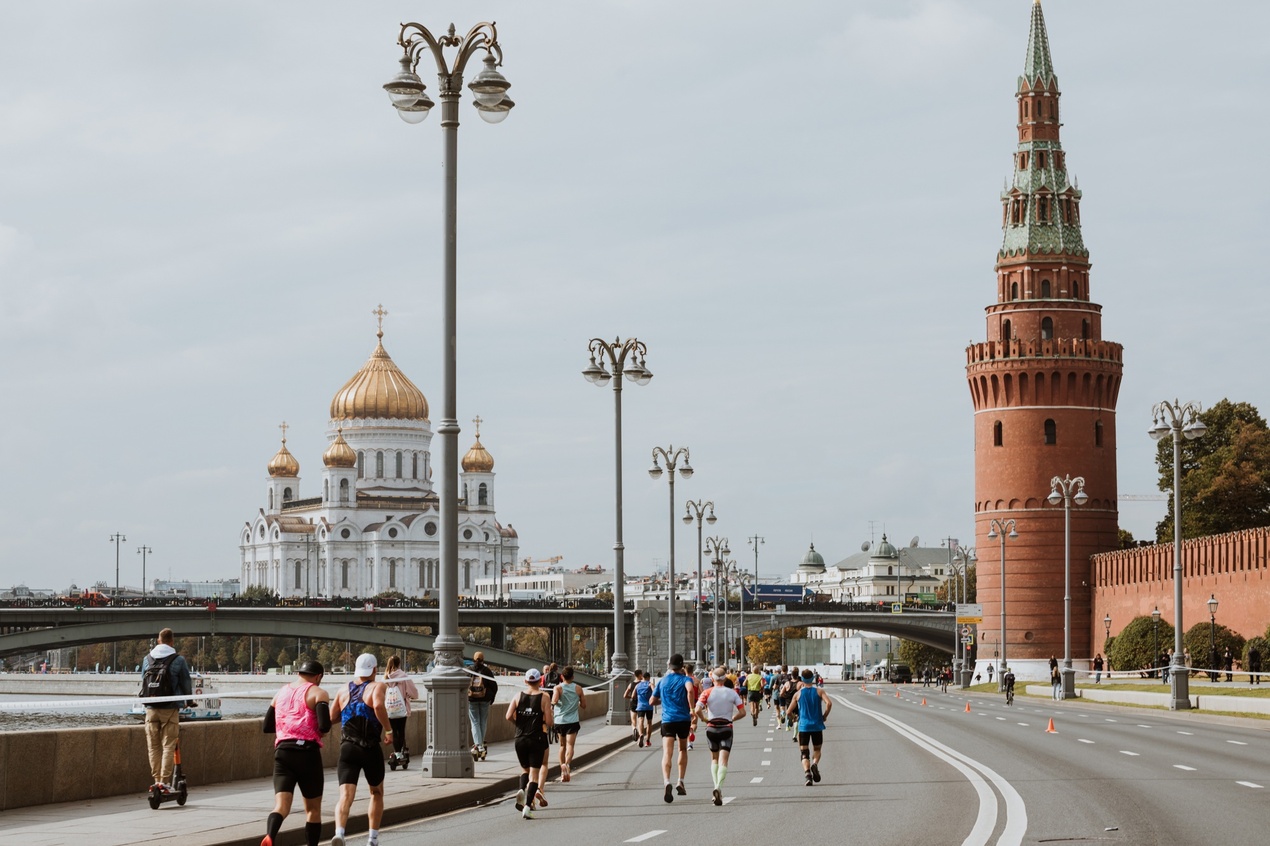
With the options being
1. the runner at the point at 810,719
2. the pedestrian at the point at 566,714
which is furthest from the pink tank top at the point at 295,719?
the pedestrian at the point at 566,714

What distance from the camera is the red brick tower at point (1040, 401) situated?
10212 centimetres

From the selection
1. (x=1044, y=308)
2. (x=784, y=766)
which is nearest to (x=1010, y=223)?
(x=1044, y=308)

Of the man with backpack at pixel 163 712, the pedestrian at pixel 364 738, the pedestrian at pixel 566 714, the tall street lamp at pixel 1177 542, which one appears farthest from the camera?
the tall street lamp at pixel 1177 542

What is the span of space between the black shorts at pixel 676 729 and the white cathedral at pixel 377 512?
154 metres

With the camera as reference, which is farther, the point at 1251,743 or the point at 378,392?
the point at 378,392

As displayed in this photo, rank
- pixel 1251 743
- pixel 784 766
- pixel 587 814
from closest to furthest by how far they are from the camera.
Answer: pixel 587 814, pixel 784 766, pixel 1251 743

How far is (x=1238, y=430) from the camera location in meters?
98.0

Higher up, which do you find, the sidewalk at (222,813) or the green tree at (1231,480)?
the green tree at (1231,480)

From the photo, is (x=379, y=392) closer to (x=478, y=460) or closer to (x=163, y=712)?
(x=478, y=460)

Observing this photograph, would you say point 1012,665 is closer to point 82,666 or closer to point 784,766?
point 784,766

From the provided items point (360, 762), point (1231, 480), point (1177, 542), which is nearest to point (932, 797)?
point (360, 762)

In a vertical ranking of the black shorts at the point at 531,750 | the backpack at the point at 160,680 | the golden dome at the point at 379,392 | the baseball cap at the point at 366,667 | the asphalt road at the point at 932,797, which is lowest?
the asphalt road at the point at 932,797

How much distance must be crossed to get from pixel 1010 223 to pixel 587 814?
95.6 metres

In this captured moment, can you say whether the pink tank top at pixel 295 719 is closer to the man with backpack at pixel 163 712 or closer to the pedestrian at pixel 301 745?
the pedestrian at pixel 301 745
